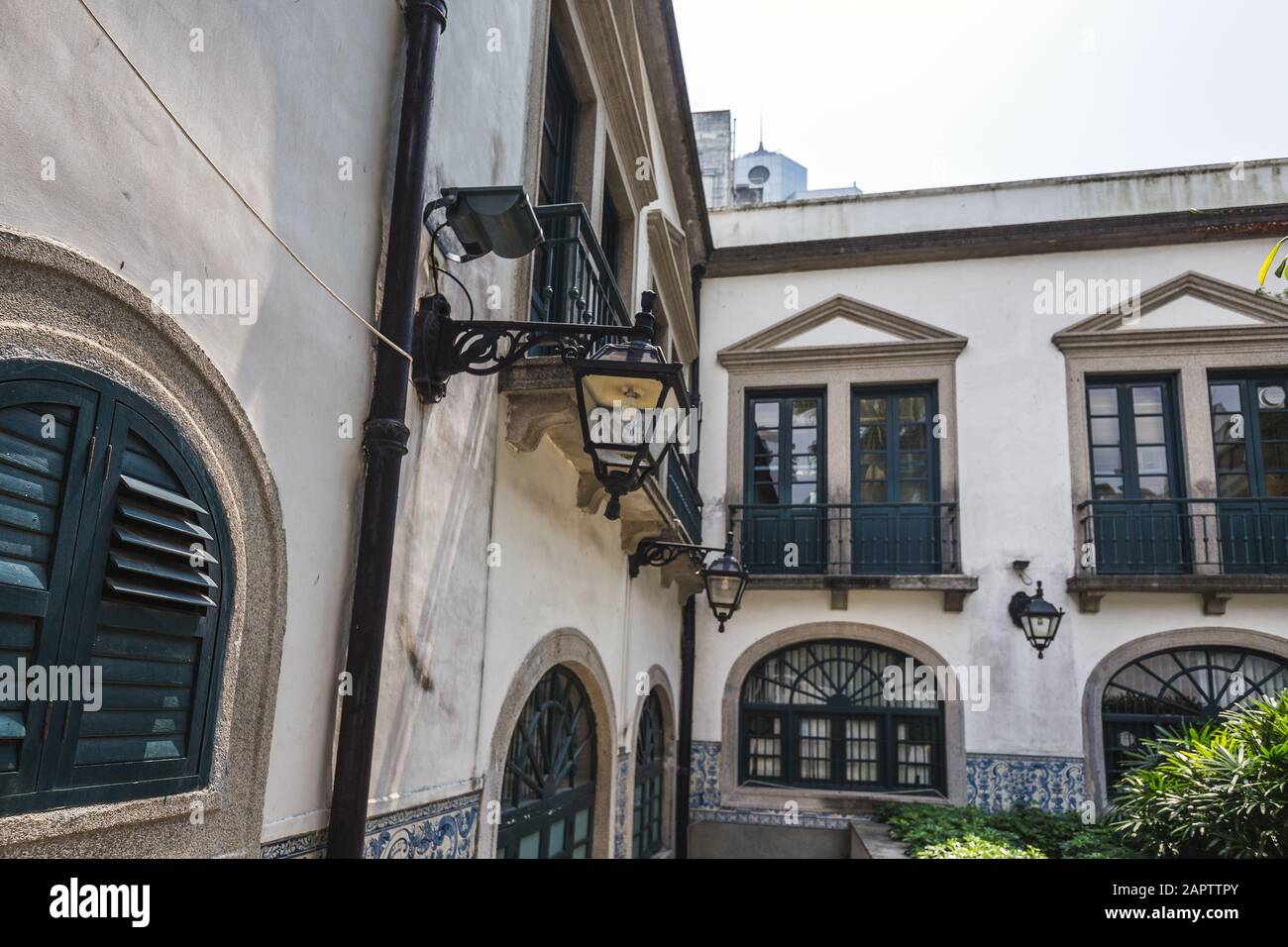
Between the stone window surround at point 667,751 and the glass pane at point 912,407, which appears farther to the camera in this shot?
the glass pane at point 912,407

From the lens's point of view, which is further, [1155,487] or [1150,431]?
[1150,431]

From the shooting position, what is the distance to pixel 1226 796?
6191mm

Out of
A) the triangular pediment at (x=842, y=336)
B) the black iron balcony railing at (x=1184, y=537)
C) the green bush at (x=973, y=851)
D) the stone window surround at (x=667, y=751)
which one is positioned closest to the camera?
the green bush at (x=973, y=851)

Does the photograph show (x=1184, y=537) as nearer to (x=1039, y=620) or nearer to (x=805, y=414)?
(x=1039, y=620)

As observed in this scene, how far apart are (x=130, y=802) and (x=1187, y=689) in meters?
11.4

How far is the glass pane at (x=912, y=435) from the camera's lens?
12.3 m

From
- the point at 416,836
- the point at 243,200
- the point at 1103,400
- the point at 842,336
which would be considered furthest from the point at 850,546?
the point at 243,200

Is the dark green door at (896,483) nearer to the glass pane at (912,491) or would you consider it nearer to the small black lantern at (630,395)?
the glass pane at (912,491)

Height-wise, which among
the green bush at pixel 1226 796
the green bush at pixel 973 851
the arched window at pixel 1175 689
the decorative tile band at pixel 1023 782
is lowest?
the green bush at pixel 973 851

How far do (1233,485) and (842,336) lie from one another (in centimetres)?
480

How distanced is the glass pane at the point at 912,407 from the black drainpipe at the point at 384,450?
31.2 feet

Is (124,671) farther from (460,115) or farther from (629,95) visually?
(629,95)

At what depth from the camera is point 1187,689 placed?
11.0m

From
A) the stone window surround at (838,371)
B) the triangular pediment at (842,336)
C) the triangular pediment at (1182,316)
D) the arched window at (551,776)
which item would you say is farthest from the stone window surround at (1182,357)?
the arched window at (551,776)
